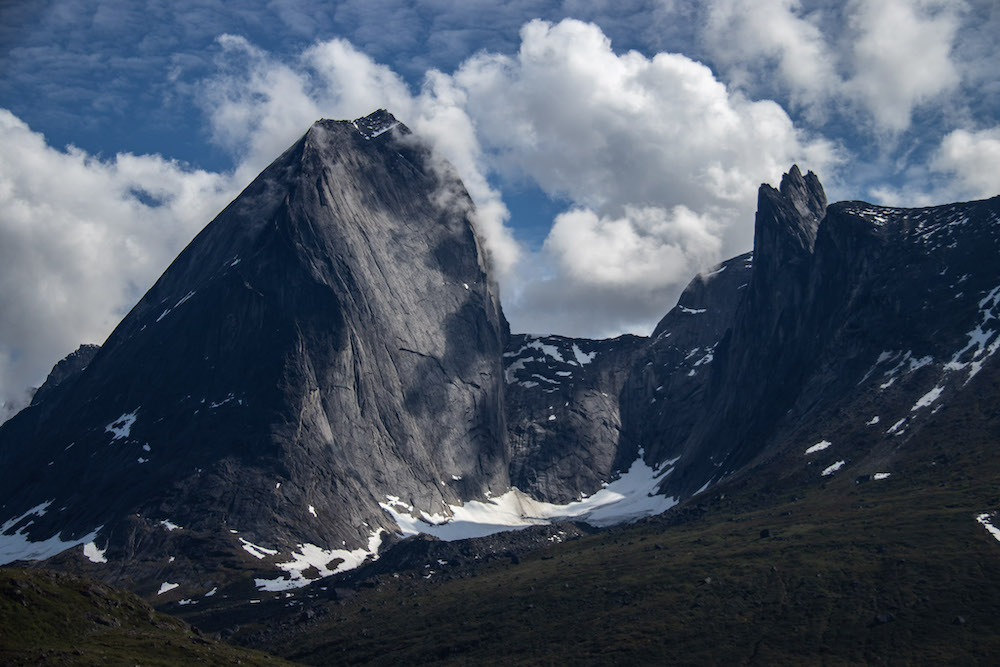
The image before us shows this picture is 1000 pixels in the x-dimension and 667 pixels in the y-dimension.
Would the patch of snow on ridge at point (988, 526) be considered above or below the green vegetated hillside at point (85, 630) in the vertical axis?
below

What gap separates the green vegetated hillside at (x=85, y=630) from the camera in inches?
4306

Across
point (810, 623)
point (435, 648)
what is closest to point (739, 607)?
point (810, 623)

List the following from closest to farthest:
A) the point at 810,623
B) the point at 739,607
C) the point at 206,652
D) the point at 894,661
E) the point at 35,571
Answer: the point at 206,652 → the point at 35,571 → the point at 894,661 → the point at 810,623 → the point at 739,607

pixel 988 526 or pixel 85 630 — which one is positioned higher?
pixel 85 630

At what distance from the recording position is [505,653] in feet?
627

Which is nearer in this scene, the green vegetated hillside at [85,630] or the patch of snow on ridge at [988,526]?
the green vegetated hillside at [85,630]

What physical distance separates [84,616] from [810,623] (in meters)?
115

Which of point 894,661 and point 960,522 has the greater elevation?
point 960,522

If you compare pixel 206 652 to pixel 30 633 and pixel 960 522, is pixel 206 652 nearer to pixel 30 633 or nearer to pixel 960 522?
pixel 30 633

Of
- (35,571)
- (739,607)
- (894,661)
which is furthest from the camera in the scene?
(739,607)

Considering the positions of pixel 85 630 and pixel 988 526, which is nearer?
pixel 85 630

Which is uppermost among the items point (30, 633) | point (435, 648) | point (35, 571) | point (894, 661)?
point (35, 571)

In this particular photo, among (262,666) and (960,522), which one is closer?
(262,666)

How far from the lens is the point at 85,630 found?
121438 millimetres
